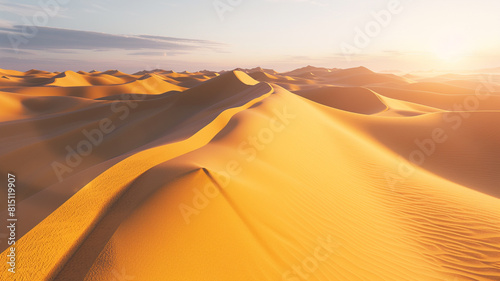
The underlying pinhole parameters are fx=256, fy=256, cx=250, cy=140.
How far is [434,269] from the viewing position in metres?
4.43

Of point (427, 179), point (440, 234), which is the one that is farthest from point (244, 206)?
point (427, 179)

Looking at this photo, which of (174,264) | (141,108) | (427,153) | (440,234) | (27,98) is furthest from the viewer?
(27,98)

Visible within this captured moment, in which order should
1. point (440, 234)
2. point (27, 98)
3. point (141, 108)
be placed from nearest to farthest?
point (440, 234) → point (141, 108) → point (27, 98)

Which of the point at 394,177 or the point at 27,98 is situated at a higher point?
the point at 27,98

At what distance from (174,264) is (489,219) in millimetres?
7156

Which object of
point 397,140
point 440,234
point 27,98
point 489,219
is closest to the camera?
point 440,234

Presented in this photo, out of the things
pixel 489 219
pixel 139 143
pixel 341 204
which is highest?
pixel 139 143

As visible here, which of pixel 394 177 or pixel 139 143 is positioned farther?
pixel 139 143

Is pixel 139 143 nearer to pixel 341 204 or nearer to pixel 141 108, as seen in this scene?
pixel 141 108

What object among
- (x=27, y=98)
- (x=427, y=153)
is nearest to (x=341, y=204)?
(x=427, y=153)

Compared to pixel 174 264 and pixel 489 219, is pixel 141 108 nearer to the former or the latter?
pixel 174 264

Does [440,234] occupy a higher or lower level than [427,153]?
lower

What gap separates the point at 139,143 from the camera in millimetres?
12656

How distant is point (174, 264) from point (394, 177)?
777 centimetres
